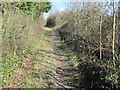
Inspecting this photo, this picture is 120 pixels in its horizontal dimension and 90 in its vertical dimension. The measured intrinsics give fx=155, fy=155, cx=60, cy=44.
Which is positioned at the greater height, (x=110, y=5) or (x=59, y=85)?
(x=110, y=5)

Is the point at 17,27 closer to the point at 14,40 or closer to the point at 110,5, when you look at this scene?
the point at 14,40

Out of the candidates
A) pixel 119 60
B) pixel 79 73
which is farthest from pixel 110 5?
pixel 79 73

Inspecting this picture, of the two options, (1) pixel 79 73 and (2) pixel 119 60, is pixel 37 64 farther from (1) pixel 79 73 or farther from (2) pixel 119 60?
(2) pixel 119 60

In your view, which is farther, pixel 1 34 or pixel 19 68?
pixel 19 68

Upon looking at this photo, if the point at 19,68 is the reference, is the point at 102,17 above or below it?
above

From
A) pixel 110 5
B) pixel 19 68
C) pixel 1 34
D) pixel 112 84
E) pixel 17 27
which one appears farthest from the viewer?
pixel 17 27

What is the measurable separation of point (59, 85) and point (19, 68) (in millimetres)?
2136

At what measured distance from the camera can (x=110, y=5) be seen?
20.6 ft

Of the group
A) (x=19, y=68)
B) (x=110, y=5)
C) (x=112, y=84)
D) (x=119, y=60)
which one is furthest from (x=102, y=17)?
(x=19, y=68)

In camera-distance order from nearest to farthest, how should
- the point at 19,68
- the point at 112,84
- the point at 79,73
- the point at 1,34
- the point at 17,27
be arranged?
the point at 112,84, the point at 1,34, the point at 19,68, the point at 79,73, the point at 17,27

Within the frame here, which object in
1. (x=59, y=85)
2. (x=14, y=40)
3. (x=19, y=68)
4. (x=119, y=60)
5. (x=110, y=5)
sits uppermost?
(x=110, y=5)

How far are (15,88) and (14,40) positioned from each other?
122 inches

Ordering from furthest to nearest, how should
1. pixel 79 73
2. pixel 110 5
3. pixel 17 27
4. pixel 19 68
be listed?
pixel 17 27
pixel 79 73
pixel 19 68
pixel 110 5

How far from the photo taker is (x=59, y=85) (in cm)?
641
